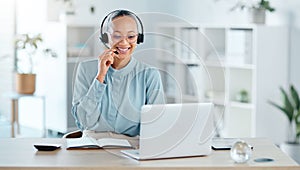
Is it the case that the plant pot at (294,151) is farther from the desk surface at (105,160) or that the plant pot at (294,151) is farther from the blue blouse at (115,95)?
the blue blouse at (115,95)

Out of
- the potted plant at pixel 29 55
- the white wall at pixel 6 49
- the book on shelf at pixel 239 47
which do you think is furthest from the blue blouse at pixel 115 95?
the white wall at pixel 6 49

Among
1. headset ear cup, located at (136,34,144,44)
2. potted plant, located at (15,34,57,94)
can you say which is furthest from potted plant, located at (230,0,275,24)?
headset ear cup, located at (136,34,144,44)

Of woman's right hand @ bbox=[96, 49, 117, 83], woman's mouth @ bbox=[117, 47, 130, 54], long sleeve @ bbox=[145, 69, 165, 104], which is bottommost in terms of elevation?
long sleeve @ bbox=[145, 69, 165, 104]

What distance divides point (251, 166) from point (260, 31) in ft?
10.4

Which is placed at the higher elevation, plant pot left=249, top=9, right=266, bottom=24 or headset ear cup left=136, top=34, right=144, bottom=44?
plant pot left=249, top=9, right=266, bottom=24

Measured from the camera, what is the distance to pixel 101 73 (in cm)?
242

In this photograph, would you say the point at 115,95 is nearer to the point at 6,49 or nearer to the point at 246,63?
the point at 246,63

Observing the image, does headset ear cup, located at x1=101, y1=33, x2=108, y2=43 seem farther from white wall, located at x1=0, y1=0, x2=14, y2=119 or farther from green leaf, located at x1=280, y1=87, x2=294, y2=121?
white wall, located at x1=0, y1=0, x2=14, y2=119

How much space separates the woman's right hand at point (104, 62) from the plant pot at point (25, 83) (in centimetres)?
382

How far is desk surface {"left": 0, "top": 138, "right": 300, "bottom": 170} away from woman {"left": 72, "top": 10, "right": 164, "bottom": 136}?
0.13m

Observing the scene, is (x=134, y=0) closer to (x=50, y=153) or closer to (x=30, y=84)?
(x=30, y=84)

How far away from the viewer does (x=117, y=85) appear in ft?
8.08

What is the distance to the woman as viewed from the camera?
2.39 meters

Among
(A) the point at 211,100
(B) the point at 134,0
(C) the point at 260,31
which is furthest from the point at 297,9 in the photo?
(A) the point at 211,100
